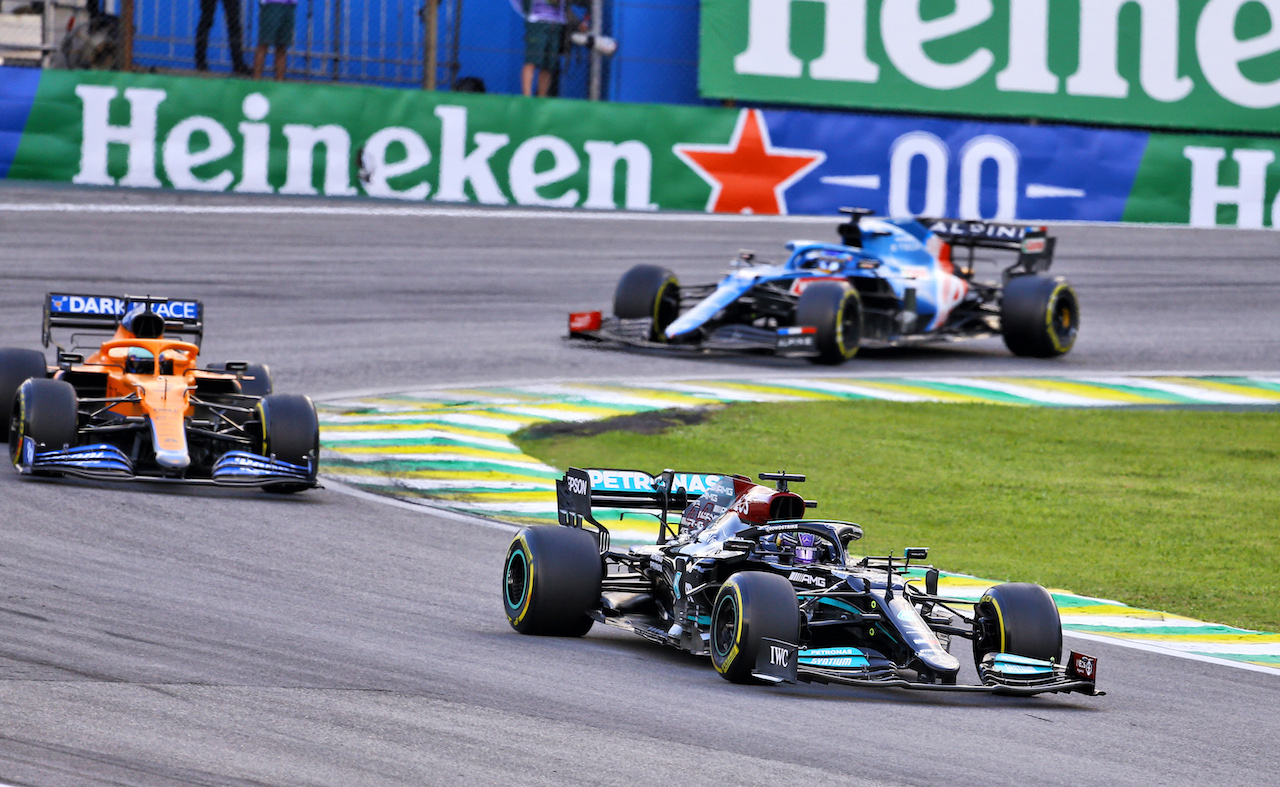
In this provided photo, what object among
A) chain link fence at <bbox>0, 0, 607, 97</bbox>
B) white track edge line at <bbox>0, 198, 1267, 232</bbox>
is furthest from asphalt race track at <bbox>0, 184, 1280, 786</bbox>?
chain link fence at <bbox>0, 0, 607, 97</bbox>

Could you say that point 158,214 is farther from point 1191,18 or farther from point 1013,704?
point 1013,704

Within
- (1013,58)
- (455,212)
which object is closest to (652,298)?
(455,212)

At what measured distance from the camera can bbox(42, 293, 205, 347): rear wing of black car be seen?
1416 cm

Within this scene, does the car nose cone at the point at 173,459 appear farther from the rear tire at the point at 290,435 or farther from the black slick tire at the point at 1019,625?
the black slick tire at the point at 1019,625

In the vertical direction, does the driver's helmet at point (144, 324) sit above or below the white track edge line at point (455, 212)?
below

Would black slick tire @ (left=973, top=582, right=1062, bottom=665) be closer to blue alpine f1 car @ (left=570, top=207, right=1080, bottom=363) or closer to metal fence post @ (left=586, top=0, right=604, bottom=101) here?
blue alpine f1 car @ (left=570, top=207, right=1080, bottom=363)

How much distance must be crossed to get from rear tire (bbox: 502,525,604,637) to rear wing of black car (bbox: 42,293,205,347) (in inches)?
227

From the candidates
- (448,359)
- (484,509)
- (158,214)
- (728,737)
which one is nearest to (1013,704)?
(728,737)

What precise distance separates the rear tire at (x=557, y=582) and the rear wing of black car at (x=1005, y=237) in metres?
12.2

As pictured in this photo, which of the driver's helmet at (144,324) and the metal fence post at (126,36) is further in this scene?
the metal fence post at (126,36)

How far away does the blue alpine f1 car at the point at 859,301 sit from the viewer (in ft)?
65.3

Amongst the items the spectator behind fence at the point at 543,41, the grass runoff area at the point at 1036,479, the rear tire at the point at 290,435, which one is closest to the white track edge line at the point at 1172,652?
the grass runoff area at the point at 1036,479

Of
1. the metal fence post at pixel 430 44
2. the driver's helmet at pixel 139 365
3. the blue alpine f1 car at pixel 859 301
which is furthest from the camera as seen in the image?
the metal fence post at pixel 430 44

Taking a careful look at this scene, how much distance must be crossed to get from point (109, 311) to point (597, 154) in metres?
11.4
